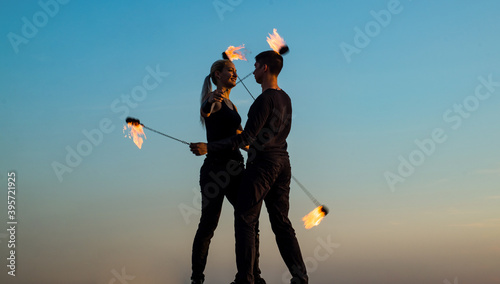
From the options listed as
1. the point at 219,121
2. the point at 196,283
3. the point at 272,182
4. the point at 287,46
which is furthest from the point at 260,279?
the point at 287,46

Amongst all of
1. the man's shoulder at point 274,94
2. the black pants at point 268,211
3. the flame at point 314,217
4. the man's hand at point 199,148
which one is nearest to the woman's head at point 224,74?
the man's shoulder at point 274,94

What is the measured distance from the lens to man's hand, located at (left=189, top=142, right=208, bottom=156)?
6.07 meters

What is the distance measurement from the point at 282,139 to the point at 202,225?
150 centimetres

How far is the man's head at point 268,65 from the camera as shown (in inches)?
243

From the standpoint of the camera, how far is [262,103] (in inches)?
233

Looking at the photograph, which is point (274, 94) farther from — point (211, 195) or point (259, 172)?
point (211, 195)

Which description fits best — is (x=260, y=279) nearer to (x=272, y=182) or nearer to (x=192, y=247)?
(x=192, y=247)

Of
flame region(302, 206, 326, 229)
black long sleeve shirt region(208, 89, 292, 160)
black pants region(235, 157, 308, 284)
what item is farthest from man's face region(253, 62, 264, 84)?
flame region(302, 206, 326, 229)

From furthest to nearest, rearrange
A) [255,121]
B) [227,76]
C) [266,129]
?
1. [227,76]
2. [266,129]
3. [255,121]

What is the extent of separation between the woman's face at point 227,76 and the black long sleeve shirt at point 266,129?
0.95 meters

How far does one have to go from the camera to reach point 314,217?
263 inches

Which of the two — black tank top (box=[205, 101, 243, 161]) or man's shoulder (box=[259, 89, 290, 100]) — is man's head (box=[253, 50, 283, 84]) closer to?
man's shoulder (box=[259, 89, 290, 100])

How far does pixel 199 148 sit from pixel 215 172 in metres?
0.61

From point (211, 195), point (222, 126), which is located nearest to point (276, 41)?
point (222, 126)
